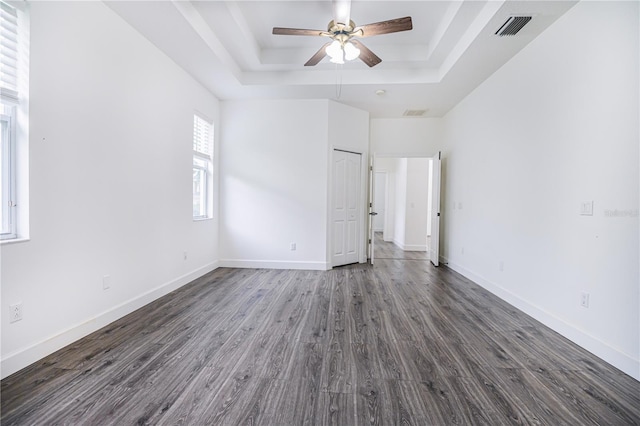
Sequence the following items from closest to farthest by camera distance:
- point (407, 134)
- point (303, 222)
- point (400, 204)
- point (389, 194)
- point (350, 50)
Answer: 1. point (350, 50)
2. point (303, 222)
3. point (407, 134)
4. point (400, 204)
5. point (389, 194)

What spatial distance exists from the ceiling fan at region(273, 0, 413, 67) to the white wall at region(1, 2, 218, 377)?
1.55 meters

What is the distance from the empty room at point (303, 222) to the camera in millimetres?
1642

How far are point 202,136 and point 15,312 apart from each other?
3.13 metres

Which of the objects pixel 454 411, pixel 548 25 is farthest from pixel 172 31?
pixel 454 411

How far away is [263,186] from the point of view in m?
4.56

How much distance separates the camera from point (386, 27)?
2.47m

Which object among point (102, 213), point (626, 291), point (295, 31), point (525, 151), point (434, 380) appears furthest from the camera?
point (525, 151)

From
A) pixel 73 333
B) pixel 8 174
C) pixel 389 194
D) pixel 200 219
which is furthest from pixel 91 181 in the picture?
pixel 389 194

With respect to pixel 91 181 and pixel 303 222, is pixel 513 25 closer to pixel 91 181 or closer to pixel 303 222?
pixel 303 222

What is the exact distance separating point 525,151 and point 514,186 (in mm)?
408

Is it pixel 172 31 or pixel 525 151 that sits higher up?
pixel 172 31

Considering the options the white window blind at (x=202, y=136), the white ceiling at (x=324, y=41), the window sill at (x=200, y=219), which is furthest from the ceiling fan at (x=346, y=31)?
the window sill at (x=200, y=219)

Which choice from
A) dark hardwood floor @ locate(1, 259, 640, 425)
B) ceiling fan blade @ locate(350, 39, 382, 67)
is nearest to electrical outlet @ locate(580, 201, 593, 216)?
dark hardwood floor @ locate(1, 259, 640, 425)

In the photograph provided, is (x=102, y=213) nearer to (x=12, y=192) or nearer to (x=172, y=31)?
(x=12, y=192)
